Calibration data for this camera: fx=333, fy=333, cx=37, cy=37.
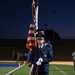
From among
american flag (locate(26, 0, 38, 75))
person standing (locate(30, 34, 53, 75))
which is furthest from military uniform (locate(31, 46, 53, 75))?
american flag (locate(26, 0, 38, 75))

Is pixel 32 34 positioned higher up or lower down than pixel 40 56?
higher up

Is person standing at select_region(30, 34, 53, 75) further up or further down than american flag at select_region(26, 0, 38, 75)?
further down

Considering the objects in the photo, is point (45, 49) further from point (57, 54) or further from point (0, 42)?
point (0, 42)

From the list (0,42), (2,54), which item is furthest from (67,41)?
(2,54)

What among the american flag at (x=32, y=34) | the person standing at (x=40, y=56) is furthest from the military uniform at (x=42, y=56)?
the american flag at (x=32, y=34)

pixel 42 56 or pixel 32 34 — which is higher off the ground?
pixel 32 34

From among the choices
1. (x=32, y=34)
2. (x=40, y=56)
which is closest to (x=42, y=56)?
(x=40, y=56)

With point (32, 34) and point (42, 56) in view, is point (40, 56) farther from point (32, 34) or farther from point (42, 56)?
point (32, 34)

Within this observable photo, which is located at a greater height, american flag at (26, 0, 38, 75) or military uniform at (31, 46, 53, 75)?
american flag at (26, 0, 38, 75)

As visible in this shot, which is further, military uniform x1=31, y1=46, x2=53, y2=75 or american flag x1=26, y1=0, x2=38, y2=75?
american flag x1=26, y1=0, x2=38, y2=75

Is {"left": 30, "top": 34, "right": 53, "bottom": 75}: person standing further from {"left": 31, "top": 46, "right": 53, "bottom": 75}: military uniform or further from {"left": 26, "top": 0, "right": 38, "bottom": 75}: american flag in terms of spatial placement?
{"left": 26, "top": 0, "right": 38, "bottom": 75}: american flag

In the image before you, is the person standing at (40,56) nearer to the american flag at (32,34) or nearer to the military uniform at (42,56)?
the military uniform at (42,56)

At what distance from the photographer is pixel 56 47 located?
65438 millimetres

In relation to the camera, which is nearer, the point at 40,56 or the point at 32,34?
the point at 40,56
